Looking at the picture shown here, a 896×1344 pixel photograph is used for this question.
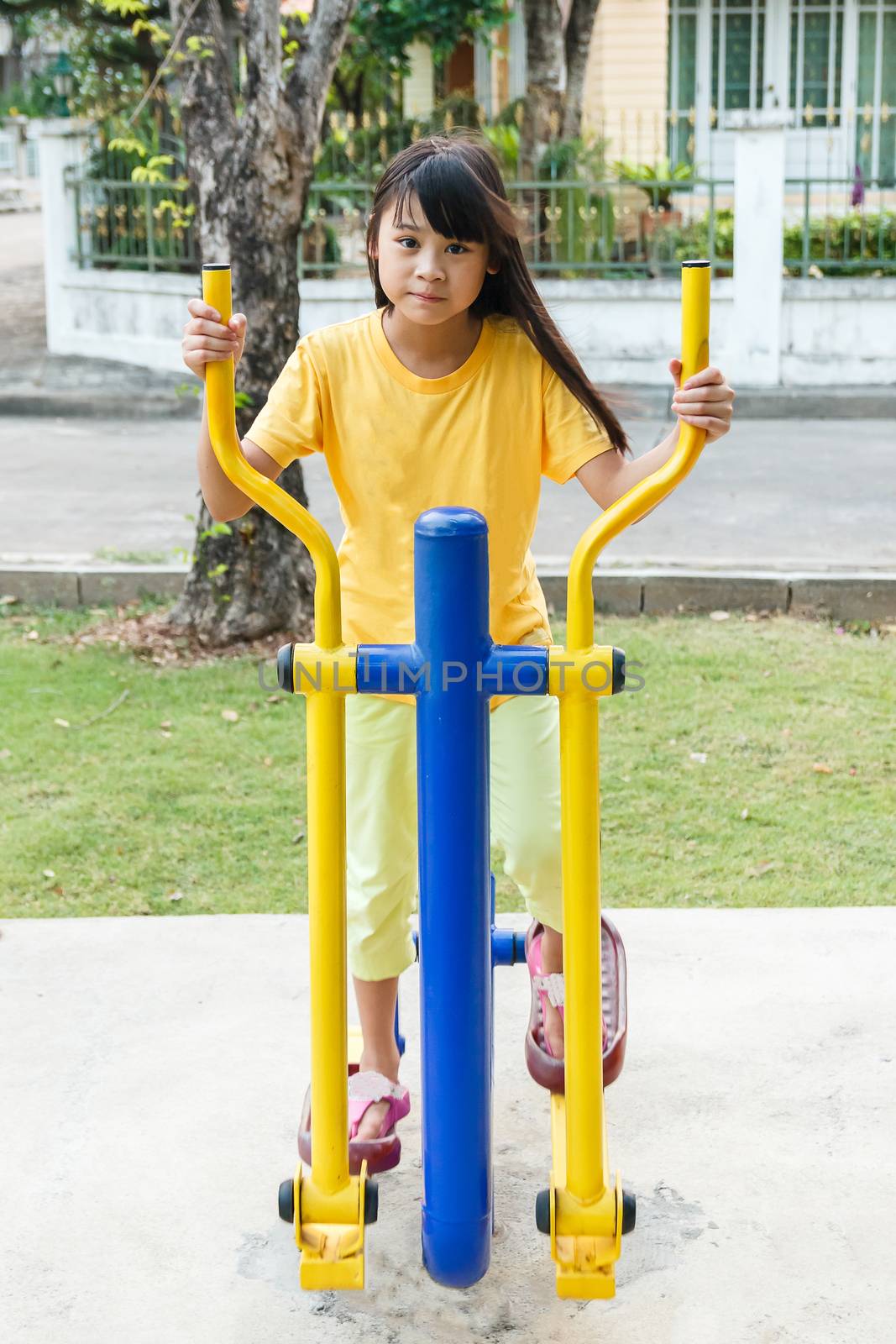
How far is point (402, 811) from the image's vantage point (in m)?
2.36

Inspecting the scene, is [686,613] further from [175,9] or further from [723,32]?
[723,32]

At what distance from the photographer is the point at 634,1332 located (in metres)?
2.04

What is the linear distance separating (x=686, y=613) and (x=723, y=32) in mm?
11864

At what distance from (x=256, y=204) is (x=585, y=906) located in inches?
151

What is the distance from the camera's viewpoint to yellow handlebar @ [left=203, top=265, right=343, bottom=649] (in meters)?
1.96

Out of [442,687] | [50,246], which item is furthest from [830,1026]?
[50,246]

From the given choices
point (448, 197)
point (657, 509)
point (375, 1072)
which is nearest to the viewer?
point (448, 197)

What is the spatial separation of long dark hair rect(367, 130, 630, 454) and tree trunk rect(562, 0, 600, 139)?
33.6 feet

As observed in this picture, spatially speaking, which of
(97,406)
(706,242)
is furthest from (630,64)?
(97,406)

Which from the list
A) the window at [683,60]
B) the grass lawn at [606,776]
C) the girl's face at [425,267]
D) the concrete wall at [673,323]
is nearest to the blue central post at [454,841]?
the girl's face at [425,267]

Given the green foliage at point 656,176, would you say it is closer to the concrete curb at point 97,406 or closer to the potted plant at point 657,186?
the potted plant at point 657,186

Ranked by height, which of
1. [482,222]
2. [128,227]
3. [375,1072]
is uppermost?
[128,227]

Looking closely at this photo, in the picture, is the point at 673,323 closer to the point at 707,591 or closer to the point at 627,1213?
the point at 707,591

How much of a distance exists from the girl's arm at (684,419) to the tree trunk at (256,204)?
308cm
